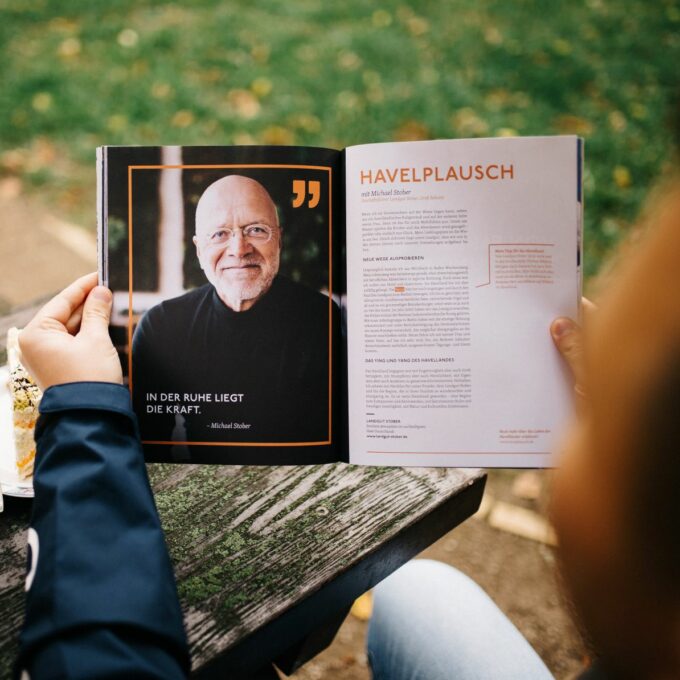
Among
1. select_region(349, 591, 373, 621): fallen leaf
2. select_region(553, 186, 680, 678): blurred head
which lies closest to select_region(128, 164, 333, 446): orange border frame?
select_region(553, 186, 680, 678): blurred head

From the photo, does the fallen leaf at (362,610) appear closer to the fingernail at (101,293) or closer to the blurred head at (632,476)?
the fingernail at (101,293)

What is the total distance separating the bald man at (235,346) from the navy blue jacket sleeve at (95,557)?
6.5 inches

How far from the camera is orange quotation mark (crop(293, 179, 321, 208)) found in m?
1.02

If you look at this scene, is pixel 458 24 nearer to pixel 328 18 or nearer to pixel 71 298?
pixel 328 18

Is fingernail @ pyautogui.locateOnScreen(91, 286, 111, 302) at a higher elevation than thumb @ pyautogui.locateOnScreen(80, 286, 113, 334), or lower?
higher

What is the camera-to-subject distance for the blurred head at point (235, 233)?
3.33ft

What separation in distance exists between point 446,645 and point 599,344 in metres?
0.75

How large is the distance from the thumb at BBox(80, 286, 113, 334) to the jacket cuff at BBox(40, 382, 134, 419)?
0.14m

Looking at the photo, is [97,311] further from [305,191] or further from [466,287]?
[466,287]

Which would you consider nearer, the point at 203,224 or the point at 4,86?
the point at 203,224

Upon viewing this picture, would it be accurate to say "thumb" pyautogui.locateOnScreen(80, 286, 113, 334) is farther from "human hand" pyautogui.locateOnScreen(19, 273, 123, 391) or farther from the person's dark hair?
the person's dark hair

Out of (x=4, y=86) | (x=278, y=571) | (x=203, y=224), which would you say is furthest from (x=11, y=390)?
(x=4, y=86)

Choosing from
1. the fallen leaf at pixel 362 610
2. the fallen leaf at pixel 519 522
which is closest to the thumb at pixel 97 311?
the fallen leaf at pixel 362 610

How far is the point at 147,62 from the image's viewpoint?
311 centimetres
